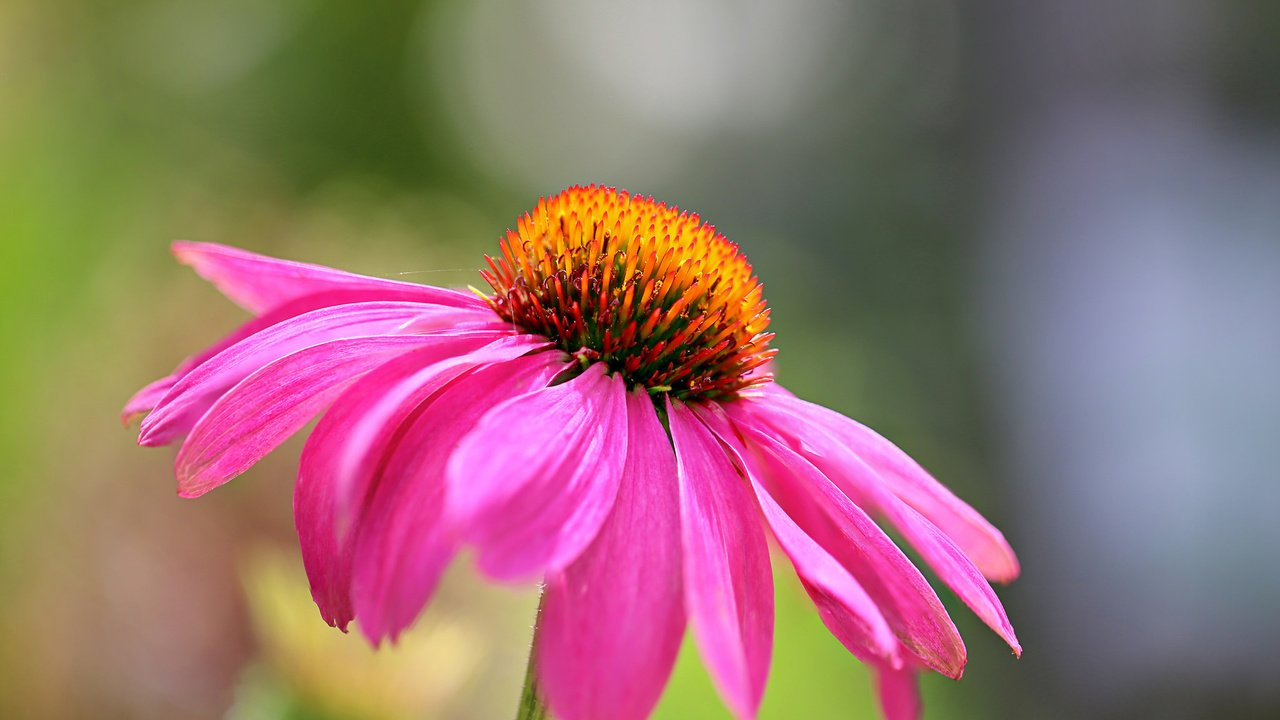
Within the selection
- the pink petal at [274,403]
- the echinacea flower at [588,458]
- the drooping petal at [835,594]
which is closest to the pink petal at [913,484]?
the echinacea flower at [588,458]

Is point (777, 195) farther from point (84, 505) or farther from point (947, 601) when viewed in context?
point (84, 505)

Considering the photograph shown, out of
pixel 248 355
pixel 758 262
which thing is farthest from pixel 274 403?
pixel 758 262

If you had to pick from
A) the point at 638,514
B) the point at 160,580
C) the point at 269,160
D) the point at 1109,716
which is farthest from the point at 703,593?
the point at 269,160

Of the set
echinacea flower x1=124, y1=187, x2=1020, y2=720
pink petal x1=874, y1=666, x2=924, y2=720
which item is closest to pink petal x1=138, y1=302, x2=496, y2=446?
echinacea flower x1=124, y1=187, x2=1020, y2=720

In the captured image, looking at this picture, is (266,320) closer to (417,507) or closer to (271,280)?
(271,280)

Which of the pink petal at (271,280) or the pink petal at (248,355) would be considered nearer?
the pink petal at (248,355)

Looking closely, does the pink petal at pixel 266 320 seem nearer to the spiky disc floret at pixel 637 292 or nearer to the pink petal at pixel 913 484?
the spiky disc floret at pixel 637 292

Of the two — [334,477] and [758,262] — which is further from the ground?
[758,262]

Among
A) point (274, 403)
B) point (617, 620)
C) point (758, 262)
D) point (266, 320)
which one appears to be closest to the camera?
point (617, 620)
